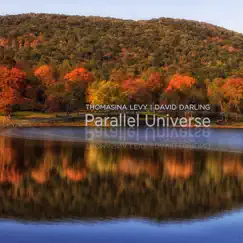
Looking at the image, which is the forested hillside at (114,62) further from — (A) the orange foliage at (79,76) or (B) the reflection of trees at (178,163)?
(B) the reflection of trees at (178,163)

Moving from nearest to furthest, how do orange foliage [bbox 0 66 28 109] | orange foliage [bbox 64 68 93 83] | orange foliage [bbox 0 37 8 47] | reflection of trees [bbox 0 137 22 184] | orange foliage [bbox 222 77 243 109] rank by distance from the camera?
reflection of trees [bbox 0 137 22 184] < orange foliage [bbox 0 66 28 109] < orange foliage [bbox 222 77 243 109] < orange foliage [bbox 64 68 93 83] < orange foliage [bbox 0 37 8 47]

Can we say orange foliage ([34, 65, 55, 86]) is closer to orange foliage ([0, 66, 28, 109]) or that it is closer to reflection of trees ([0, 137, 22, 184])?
orange foliage ([0, 66, 28, 109])

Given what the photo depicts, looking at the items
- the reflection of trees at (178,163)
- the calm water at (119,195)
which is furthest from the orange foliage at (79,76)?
the reflection of trees at (178,163)

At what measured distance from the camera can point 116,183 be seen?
25672 mm

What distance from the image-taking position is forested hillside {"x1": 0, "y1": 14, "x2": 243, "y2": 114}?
82.6 m

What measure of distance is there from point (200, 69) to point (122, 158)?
70.6 meters

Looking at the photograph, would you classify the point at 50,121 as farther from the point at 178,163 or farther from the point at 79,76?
the point at 178,163

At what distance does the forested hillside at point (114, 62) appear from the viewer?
82.6m

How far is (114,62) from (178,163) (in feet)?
278

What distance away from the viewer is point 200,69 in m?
102

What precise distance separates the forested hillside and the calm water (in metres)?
43.1

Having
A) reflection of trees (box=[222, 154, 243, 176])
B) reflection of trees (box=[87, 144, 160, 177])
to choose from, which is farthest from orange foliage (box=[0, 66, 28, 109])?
reflection of trees (box=[222, 154, 243, 176])

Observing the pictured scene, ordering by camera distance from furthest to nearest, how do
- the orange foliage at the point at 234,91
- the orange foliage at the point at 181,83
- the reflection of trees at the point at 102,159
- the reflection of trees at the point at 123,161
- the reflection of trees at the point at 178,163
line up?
the orange foliage at the point at 181,83 < the orange foliage at the point at 234,91 < the reflection of trees at the point at 102,159 < the reflection of trees at the point at 123,161 < the reflection of trees at the point at 178,163

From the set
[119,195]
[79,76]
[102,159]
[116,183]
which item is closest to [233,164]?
[102,159]
